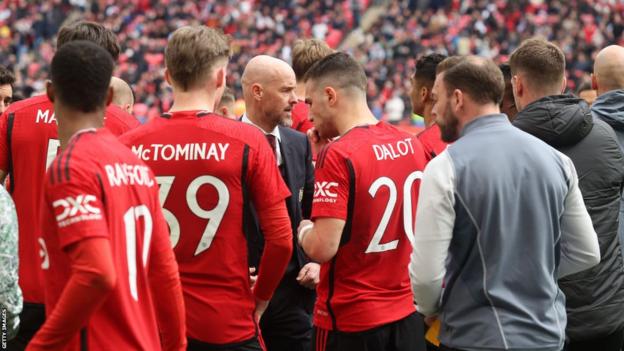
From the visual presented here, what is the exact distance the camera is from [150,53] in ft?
111

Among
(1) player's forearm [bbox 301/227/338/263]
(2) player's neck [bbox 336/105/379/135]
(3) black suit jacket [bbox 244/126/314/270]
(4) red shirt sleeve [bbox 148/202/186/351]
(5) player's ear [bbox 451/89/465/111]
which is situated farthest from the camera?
(3) black suit jacket [bbox 244/126/314/270]

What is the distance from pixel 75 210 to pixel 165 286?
23.4 inches

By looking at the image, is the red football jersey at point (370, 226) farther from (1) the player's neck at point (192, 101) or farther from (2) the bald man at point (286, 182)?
(1) the player's neck at point (192, 101)

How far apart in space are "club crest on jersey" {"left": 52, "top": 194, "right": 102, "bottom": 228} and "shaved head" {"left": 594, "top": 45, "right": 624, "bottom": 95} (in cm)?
401

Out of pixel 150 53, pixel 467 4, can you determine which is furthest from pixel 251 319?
pixel 467 4

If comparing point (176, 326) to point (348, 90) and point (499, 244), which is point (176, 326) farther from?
point (348, 90)

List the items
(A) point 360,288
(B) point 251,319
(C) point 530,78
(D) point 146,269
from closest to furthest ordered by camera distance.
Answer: (D) point 146,269
(B) point 251,319
(A) point 360,288
(C) point 530,78

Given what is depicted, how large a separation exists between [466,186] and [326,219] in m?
0.92

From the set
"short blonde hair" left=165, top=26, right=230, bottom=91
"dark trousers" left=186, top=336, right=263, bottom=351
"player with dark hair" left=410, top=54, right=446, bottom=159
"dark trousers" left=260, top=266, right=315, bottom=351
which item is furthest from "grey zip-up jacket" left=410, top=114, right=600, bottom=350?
"player with dark hair" left=410, top=54, right=446, bottom=159

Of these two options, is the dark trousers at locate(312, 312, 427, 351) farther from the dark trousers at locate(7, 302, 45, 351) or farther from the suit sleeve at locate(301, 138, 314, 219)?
the dark trousers at locate(7, 302, 45, 351)

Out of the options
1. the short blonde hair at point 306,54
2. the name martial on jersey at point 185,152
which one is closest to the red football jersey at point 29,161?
the name martial on jersey at point 185,152

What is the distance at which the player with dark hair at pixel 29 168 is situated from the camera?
494 cm

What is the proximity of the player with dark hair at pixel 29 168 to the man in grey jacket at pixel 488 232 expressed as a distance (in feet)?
6.20

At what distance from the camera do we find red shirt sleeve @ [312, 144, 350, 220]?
4891 mm
